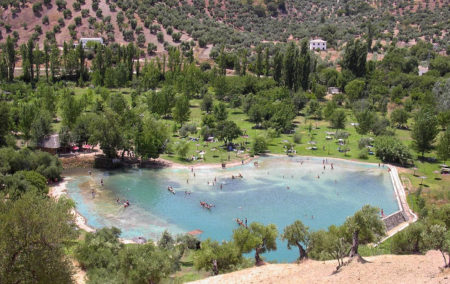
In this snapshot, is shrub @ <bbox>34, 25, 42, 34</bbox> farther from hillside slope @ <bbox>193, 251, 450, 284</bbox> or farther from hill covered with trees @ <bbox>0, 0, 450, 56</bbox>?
hillside slope @ <bbox>193, 251, 450, 284</bbox>

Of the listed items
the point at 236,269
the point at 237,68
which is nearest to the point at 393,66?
the point at 237,68

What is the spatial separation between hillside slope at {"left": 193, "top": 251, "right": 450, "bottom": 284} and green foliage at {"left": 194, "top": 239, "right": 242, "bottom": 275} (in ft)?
6.47

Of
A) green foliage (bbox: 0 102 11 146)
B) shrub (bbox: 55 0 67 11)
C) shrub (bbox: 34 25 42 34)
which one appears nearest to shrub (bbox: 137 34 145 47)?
shrub (bbox: 34 25 42 34)

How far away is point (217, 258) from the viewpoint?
35531mm

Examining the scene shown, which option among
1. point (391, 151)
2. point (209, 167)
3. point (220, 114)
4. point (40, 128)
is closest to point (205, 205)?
point (209, 167)

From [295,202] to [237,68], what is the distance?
75499mm

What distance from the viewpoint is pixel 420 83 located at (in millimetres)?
108688

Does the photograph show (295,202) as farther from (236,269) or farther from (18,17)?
(18,17)

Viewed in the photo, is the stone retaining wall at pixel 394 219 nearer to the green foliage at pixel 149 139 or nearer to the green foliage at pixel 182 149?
the green foliage at pixel 182 149

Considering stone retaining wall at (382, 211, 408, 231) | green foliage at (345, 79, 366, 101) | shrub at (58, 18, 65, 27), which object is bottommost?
stone retaining wall at (382, 211, 408, 231)

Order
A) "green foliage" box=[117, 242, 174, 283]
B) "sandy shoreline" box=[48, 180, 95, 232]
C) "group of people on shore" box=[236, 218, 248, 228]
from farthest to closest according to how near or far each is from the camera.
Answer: "group of people on shore" box=[236, 218, 248, 228], "sandy shoreline" box=[48, 180, 95, 232], "green foliage" box=[117, 242, 174, 283]

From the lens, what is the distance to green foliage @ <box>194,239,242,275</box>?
35312 millimetres

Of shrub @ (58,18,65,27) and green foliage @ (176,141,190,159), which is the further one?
shrub @ (58,18,65,27)

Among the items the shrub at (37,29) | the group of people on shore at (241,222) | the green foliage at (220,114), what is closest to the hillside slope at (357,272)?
the group of people on shore at (241,222)
